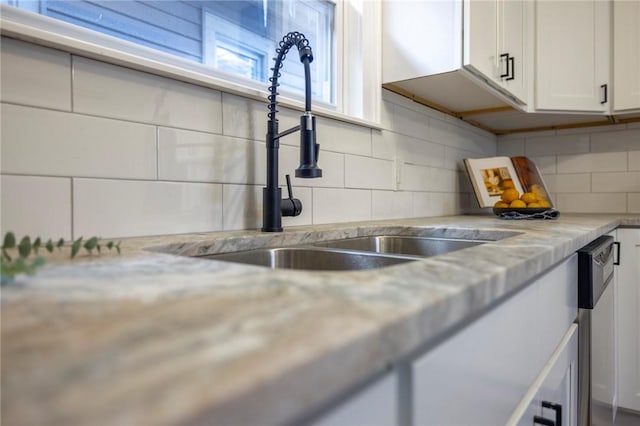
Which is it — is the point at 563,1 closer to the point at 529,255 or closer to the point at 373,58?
the point at 373,58

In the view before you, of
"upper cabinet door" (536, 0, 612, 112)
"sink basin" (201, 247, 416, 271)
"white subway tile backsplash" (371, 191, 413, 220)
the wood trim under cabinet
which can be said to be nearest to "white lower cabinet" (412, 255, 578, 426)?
"sink basin" (201, 247, 416, 271)

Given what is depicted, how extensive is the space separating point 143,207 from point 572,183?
2.31 meters

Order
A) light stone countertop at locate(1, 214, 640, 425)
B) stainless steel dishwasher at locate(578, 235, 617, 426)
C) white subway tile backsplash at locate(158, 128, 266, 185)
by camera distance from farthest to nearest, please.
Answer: stainless steel dishwasher at locate(578, 235, 617, 426) → white subway tile backsplash at locate(158, 128, 266, 185) → light stone countertop at locate(1, 214, 640, 425)

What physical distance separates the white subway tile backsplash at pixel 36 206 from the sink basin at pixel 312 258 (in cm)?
26

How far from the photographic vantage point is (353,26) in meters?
1.51

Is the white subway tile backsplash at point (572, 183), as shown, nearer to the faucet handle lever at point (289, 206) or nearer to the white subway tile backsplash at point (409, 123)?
the white subway tile backsplash at point (409, 123)

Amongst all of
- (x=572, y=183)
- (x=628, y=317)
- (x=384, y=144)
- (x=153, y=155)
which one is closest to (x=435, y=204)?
(x=384, y=144)

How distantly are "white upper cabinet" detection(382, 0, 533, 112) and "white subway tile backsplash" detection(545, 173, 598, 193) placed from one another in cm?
84

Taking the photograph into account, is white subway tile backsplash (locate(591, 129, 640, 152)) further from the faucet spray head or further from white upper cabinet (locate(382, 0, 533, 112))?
the faucet spray head

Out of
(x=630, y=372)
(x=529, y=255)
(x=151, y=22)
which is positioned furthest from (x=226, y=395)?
(x=630, y=372)

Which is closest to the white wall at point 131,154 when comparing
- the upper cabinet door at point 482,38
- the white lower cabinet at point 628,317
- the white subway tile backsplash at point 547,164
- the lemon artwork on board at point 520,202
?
the upper cabinet door at point 482,38

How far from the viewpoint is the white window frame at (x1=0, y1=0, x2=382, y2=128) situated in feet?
2.39

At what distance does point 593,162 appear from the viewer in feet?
7.39

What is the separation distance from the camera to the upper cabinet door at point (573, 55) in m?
1.96
